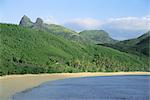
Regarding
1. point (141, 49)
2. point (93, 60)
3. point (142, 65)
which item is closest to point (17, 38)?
point (93, 60)

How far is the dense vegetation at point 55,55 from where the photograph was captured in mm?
95750

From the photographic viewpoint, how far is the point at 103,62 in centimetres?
12556

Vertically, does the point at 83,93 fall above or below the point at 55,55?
below

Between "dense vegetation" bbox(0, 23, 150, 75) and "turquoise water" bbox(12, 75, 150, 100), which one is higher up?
"dense vegetation" bbox(0, 23, 150, 75)

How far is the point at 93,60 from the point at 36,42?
762 inches

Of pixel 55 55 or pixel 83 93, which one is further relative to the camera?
pixel 55 55

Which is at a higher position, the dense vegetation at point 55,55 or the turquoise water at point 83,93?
the dense vegetation at point 55,55

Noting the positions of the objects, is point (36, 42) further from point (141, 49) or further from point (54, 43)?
point (141, 49)

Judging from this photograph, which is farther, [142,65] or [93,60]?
[142,65]

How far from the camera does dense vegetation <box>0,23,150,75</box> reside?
95.8 metres

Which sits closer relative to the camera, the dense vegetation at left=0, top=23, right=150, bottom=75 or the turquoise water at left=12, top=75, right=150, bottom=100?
the turquoise water at left=12, top=75, right=150, bottom=100

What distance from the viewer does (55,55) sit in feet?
380

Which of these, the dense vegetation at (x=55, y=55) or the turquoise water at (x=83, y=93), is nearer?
the turquoise water at (x=83, y=93)

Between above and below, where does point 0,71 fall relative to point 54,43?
below
